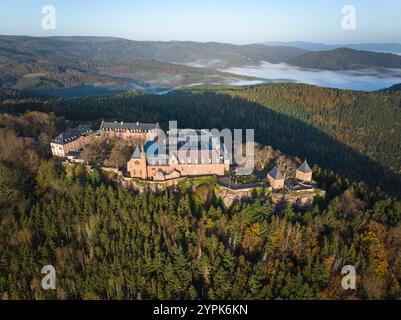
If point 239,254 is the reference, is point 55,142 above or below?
above

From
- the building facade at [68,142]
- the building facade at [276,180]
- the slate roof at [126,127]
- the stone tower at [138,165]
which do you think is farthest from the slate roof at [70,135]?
the building facade at [276,180]

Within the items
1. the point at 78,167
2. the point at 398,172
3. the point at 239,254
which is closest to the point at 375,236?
the point at 239,254

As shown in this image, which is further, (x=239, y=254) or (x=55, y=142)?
(x=55, y=142)

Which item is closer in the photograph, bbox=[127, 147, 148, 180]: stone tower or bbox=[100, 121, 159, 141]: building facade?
bbox=[127, 147, 148, 180]: stone tower

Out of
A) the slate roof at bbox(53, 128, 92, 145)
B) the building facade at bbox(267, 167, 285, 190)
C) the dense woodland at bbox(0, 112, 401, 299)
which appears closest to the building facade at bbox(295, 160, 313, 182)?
the dense woodland at bbox(0, 112, 401, 299)

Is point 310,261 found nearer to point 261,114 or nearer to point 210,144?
point 210,144

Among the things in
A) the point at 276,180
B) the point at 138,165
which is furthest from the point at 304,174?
the point at 138,165

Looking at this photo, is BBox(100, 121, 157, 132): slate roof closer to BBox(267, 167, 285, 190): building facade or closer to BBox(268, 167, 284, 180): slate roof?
BBox(268, 167, 284, 180): slate roof
